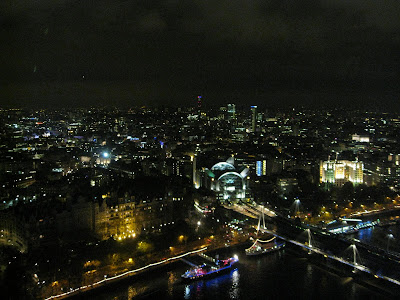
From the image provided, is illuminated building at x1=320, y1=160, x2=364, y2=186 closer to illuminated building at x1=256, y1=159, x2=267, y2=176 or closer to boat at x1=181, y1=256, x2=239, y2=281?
illuminated building at x1=256, y1=159, x2=267, y2=176

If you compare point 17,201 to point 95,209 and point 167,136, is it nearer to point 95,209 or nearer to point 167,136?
point 95,209

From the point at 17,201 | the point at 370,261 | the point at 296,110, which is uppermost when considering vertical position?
the point at 296,110

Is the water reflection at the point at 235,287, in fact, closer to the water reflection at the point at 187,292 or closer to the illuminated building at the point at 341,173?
the water reflection at the point at 187,292

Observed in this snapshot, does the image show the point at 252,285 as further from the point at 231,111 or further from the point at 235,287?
the point at 231,111

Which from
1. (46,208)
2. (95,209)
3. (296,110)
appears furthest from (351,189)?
(296,110)

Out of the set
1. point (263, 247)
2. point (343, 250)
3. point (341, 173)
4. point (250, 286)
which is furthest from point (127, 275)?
point (341, 173)

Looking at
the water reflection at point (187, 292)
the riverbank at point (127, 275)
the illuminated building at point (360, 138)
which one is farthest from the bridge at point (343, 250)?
the illuminated building at point (360, 138)

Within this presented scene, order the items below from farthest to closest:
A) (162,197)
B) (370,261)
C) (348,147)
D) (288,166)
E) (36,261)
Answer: (348,147) < (288,166) < (162,197) < (370,261) < (36,261)

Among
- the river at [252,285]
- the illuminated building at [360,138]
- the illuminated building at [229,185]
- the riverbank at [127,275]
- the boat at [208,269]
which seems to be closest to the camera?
the riverbank at [127,275]
